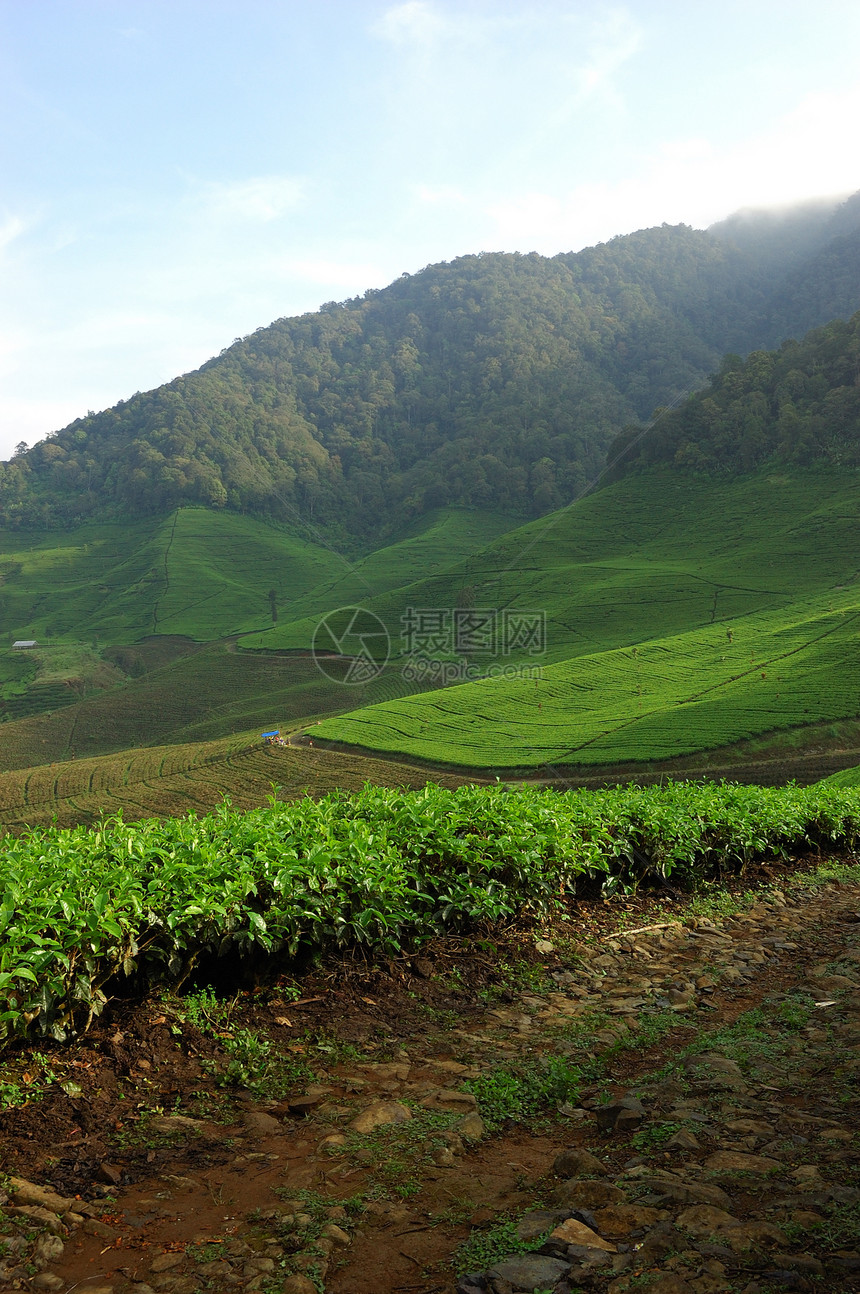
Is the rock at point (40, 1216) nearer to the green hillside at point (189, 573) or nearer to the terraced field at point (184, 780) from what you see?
the terraced field at point (184, 780)

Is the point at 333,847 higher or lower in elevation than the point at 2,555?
lower

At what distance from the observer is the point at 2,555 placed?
111 metres

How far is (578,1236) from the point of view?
87.4 inches

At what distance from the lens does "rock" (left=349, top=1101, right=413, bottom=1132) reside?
3070mm


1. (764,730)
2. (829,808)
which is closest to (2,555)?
(764,730)

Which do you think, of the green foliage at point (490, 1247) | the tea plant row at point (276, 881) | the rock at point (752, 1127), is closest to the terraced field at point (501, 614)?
the tea plant row at point (276, 881)

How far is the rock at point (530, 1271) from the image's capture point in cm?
206

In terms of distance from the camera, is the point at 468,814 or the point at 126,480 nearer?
the point at 468,814

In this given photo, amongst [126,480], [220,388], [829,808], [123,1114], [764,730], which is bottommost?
[764,730]

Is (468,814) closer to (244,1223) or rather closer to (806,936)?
(806,936)

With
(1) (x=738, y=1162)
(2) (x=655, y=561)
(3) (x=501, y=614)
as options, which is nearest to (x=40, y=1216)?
(1) (x=738, y=1162)

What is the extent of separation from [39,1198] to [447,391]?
16172 centimetres

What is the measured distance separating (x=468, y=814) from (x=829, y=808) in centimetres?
602

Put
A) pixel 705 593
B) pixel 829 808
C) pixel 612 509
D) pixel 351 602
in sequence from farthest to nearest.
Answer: pixel 351 602 < pixel 612 509 < pixel 705 593 < pixel 829 808
